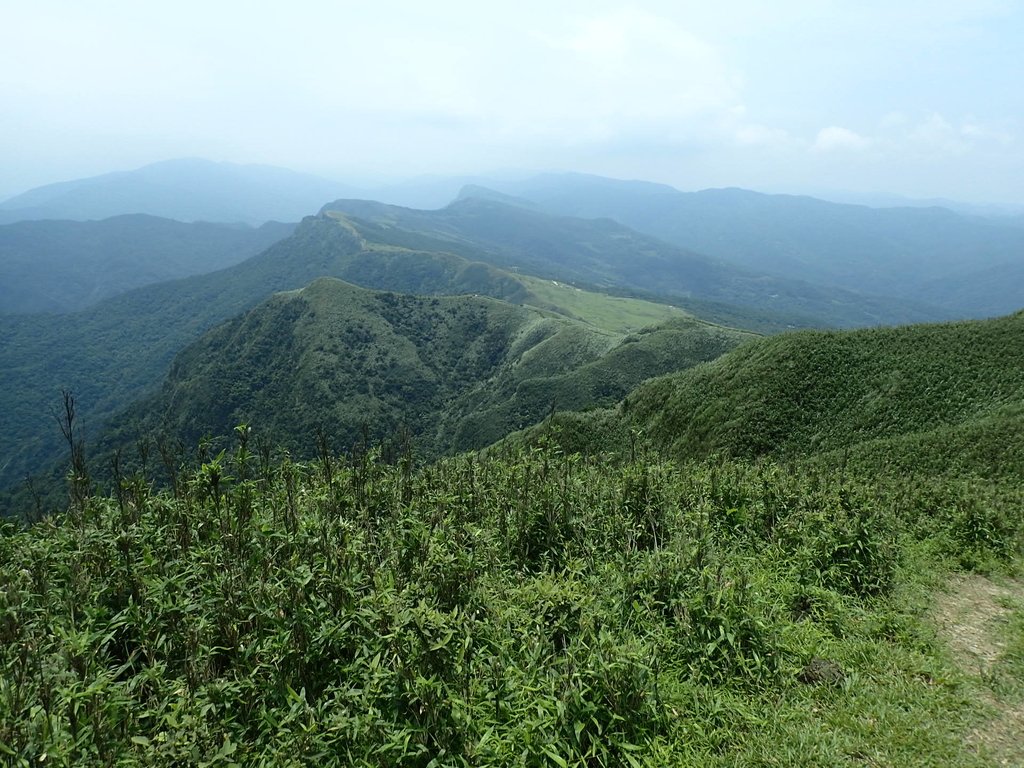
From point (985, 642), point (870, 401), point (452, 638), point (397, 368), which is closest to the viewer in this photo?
point (452, 638)

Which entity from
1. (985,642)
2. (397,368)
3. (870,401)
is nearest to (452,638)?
(985,642)

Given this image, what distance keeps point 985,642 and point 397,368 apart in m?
143

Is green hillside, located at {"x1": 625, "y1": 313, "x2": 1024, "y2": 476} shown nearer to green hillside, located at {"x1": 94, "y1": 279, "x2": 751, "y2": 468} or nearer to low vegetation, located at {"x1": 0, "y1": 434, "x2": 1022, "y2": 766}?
low vegetation, located at {"x1": 0, "y1": 434, "x2": 1022, "y2": 766}

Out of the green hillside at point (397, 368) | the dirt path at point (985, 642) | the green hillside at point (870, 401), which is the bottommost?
the green hillside at point (397, 368)

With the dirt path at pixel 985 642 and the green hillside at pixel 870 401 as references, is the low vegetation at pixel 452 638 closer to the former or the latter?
the dirt path at pixel 985 642

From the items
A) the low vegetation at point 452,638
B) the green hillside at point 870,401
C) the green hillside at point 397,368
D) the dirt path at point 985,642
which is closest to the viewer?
the low vegetation at point 452,638

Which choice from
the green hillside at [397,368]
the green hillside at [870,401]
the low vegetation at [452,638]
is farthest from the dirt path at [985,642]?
the green hillside at [397,368]

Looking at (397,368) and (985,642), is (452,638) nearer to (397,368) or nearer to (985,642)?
(985,642)

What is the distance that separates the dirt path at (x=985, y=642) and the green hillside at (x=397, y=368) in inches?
3477

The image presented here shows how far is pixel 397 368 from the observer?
14512 centimetres

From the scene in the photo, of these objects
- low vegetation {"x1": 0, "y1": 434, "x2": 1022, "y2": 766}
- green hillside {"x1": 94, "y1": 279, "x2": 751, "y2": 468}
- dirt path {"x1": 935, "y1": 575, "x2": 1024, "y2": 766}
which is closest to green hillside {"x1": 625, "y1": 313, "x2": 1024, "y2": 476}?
dirt path {"x1": 935, "y1": 575, "x2": 1024, "y2": 766}

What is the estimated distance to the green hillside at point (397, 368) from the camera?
110500 millimetres

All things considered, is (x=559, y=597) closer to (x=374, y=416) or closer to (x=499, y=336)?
(x=374, y=416)

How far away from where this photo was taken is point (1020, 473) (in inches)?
1000
